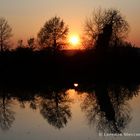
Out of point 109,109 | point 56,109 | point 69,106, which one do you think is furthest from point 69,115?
point 69,106

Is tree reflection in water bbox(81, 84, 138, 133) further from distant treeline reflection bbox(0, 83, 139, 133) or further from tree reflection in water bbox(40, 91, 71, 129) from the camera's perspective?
tree reflection in water bbox(40, 91, 71, 129)

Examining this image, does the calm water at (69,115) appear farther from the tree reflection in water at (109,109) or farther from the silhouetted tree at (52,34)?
the silhouetted tree at (52,34)

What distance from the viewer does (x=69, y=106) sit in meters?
29.6

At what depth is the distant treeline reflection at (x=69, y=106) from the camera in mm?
22828

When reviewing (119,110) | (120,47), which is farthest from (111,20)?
(119,110)

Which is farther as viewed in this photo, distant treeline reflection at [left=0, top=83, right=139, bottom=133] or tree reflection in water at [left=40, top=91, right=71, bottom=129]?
tree reflection in water at [left=40, top=91, right=71, bottom=129]

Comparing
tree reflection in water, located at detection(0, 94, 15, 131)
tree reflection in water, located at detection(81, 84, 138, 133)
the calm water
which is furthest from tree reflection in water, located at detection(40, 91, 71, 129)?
tree reflection in water, located at detection(0, 94, 15, 131)

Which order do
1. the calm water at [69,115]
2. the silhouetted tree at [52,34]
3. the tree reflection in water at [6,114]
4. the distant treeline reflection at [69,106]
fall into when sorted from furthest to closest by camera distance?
the silhouetted tree at [52,34], the tree reflection in water at [6,114], the distant treeline reflection at [69,106], the calm water at [69,115]

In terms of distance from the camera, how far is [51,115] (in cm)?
2605

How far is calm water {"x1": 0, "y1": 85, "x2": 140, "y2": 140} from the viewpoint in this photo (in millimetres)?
19969

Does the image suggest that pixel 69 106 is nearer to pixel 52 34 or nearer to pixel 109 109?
pixel 109 109

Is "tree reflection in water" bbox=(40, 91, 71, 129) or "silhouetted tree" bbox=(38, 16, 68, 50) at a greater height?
"silhouetted tree" bbox=(38, 16, 68, 50)

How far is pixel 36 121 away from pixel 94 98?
10.1m

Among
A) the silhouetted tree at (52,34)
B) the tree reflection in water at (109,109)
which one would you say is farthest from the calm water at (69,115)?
the silhouetted tree at (52,34)
